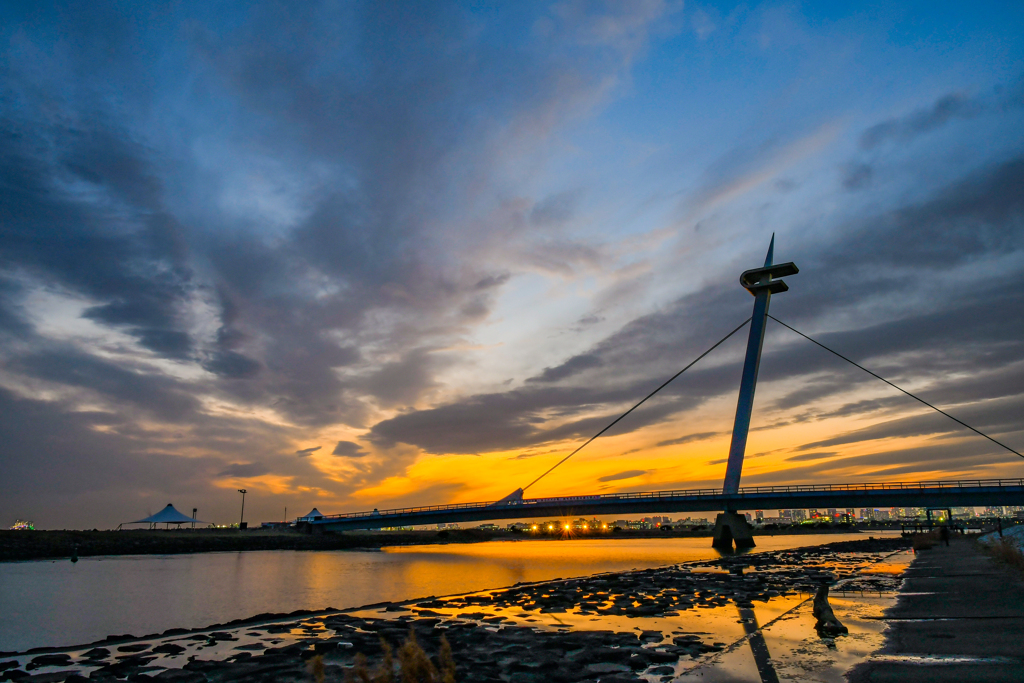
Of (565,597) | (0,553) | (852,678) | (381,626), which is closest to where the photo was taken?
(852,678)

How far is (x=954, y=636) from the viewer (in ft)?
38.7

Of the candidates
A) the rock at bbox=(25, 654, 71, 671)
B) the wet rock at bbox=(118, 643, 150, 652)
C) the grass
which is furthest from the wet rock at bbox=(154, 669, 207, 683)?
the grass

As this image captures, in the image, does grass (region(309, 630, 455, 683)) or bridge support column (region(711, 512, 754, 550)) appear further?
bridge support column (region(711, 512, 754, 550))

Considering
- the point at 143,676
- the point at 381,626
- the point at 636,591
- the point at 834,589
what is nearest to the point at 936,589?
the point at 834,589

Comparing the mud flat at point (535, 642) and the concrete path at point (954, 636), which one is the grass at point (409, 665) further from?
the concrete path at point (954, 636)

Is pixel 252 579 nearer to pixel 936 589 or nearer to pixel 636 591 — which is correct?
pixel 636 591

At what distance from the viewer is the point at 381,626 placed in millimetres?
16750

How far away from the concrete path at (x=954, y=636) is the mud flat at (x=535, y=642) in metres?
0.56

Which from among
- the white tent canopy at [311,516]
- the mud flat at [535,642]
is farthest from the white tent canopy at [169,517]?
the mud flat at [535,642]

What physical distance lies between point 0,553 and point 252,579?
34.2 meters

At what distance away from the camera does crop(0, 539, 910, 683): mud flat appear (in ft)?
34.9

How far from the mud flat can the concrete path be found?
1.83 feet

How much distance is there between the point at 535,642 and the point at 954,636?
8.94 meters

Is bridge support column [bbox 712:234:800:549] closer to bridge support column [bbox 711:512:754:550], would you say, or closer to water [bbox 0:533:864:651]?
bridge support column [bbox 711:512:754:550]
